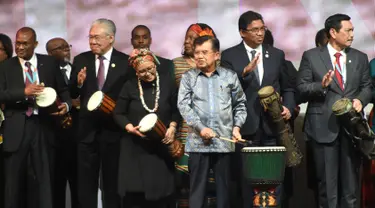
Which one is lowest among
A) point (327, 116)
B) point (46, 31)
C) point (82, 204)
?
point (82, 204)

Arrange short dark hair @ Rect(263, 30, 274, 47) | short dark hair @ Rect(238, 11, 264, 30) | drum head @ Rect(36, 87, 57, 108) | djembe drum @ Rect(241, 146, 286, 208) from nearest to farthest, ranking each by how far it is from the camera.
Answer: djembe drum @ Rect(241, 146, 286, 208) < drum head @ Rect(36, 87, 57, 108) < short dark hair @ Rect(238, 11, 264, 30) < short dark hair @ Rect(263, 30, 274, 47)

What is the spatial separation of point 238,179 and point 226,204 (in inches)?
29.8

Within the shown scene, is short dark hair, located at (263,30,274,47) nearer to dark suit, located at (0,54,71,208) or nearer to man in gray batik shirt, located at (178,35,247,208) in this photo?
man in gray batik shirt, located at (178,35,247,208)

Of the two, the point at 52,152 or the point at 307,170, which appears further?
the point at 307,170

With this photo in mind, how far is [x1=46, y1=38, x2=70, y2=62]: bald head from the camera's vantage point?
369 inches

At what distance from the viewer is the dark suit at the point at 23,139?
8.19 metres

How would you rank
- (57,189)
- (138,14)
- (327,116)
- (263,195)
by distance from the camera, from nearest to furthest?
(263,195), (327,116), (57,189), (138,14)

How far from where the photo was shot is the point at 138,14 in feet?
32.6

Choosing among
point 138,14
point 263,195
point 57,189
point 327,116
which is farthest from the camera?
point 138,14

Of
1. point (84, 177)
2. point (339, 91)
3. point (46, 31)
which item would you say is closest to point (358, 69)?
point (339, 91)

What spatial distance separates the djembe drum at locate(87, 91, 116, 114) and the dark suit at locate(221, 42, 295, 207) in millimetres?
1083

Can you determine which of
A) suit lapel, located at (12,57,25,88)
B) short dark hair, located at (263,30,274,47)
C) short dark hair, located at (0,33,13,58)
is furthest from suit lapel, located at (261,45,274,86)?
short dark hair, located at (0,33,13,58)

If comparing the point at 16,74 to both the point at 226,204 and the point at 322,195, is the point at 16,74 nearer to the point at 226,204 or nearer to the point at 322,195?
the point at 226,204

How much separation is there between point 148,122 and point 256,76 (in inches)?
46.1
